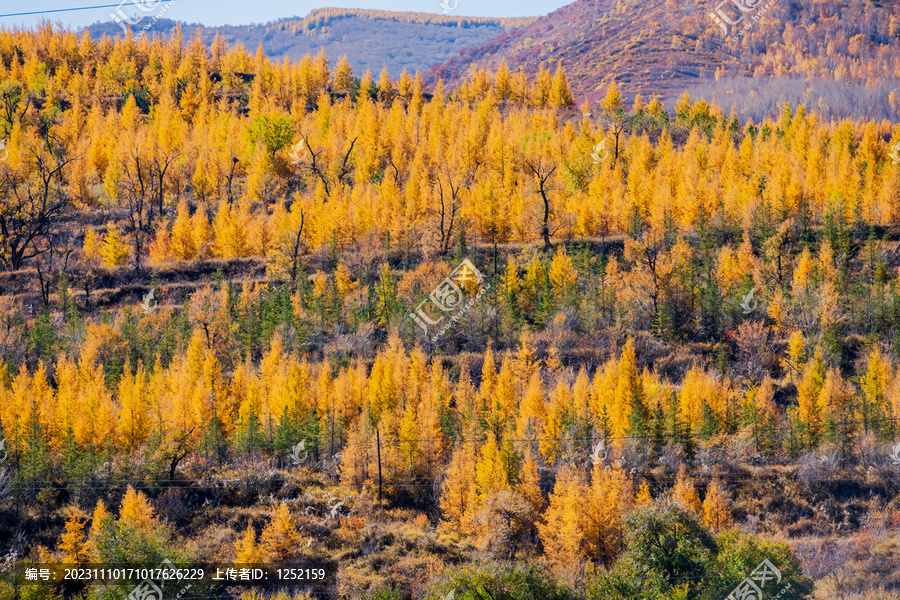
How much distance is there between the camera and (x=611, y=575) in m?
33.1

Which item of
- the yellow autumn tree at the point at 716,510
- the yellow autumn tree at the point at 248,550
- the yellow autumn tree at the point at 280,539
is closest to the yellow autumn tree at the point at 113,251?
the yellow autumn tree at the point at 280,539

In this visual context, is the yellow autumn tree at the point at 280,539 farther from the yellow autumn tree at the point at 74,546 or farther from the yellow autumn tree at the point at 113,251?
the yellow autumn tree at the point at 113,251

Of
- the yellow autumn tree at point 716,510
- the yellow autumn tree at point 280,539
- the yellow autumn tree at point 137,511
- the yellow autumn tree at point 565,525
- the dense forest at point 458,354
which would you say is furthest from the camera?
the yellow autumn tree at point 716,510

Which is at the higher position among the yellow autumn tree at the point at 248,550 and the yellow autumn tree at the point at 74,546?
the yellow autumn tree at the point at 74,546

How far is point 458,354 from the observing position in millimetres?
63312

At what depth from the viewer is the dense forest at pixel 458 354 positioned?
Answer: 40.5 m

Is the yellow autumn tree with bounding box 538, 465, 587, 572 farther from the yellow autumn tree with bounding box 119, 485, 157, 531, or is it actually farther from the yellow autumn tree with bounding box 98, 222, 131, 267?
the yellow autumn tree with bounding box 98, 222, 131, 267

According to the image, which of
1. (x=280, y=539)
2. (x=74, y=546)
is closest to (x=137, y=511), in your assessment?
(x=74, y=546)

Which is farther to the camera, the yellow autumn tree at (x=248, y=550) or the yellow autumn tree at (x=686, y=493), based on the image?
the yellow autumn tree at (x=686, y=493)

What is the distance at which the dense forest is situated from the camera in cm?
4047

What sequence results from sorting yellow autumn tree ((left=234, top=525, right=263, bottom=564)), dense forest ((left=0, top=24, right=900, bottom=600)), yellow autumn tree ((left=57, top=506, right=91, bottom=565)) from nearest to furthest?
yellow autumn tree ((left=57, top=506, right=91, bottom=565))
yellow autumn tree ((left=234, top=525, right=263, bottom=564))
dense forest ((left=0, top=24, right=900, bottom=600))

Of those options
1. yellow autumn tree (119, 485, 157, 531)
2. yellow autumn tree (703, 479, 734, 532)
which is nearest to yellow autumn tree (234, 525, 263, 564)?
yellow autumn tree (119, 485, 157, 531)

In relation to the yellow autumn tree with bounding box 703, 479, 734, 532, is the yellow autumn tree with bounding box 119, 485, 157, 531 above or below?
above

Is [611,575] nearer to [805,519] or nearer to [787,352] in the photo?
[805,519]
